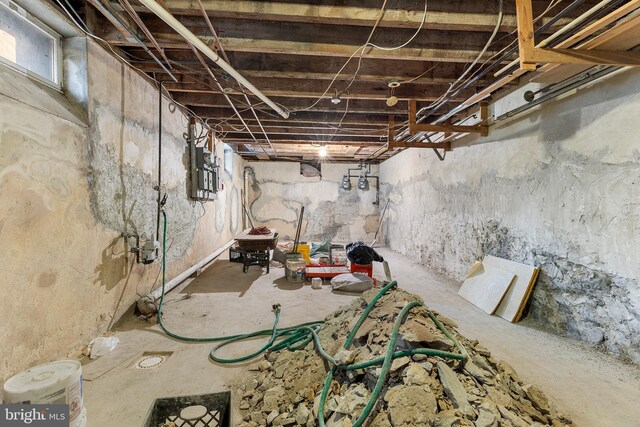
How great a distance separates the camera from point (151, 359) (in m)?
2.04

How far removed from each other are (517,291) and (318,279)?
232 cm

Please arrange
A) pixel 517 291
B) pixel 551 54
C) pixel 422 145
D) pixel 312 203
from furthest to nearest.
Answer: pixel 312 203 → pixel 422 145 → pixel 517 291 → pixel 551 54

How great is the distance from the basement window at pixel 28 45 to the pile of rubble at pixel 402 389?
8.32ft

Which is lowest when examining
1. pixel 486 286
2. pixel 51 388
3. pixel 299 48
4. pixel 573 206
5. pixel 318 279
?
pixel 318 279

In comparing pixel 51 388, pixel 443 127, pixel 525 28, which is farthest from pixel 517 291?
pixel 51 388

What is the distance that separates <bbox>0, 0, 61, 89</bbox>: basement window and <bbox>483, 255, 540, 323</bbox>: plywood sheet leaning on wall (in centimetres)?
434

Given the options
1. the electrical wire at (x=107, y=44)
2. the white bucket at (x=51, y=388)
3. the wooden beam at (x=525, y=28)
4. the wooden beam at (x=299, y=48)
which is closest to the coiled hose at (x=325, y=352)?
the white bucket at (x=51, y=388)

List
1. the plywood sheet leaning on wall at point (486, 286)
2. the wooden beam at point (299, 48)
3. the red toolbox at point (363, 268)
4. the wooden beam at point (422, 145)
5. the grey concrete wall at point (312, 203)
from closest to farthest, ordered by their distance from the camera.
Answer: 1. the wooden beam at point (299, 48)
2. the plywood sheet leaning on wall at point (486, 286)
3. the red toolbox at point (363, 268)
4. the wooden beam at point (422, 145)
5. the grey concrete wall at point (312, 203)

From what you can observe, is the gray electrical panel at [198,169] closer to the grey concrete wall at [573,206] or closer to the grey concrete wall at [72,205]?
the grey concrete wall at [72,205]

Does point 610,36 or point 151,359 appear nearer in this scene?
point 610,36

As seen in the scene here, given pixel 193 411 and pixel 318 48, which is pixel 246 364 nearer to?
pixel 193 411

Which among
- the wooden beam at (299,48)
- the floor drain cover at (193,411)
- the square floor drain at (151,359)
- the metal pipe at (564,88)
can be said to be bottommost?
the floor drain cover at (193,411)

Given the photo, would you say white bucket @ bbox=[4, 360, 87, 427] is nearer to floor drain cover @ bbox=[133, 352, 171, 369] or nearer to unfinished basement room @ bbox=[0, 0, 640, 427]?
unfinished basement room @ bbox=[0, 0, 640, 427]

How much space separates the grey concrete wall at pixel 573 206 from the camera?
1.95 meters
